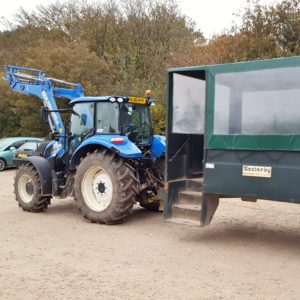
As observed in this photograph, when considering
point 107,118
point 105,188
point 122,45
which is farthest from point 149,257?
point 122,45

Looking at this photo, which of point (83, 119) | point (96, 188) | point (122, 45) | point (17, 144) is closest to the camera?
point (96, 188)

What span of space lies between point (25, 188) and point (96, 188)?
2053 millimetres

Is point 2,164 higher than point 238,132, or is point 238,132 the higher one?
point 238,132

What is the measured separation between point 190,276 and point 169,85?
114 inches

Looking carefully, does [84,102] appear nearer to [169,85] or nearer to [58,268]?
[169,85]

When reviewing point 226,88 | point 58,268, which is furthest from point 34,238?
point 226,88

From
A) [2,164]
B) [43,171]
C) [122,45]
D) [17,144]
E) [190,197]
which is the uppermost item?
[122,45]

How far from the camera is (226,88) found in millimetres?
6281

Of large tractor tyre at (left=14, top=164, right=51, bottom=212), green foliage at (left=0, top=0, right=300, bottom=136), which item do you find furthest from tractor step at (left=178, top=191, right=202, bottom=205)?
green foliage at (left=0, top=0, right=300, bottom=136)

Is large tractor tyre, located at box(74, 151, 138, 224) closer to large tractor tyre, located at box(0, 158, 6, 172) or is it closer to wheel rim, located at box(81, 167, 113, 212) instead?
wheel rim, located at box(81, 167, 113, 212)

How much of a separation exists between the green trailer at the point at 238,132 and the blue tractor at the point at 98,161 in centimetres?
119

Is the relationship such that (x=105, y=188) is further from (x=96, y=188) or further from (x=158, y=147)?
(x=158, y=147)

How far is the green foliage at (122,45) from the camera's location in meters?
16.7

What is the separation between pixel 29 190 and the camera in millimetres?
9422
